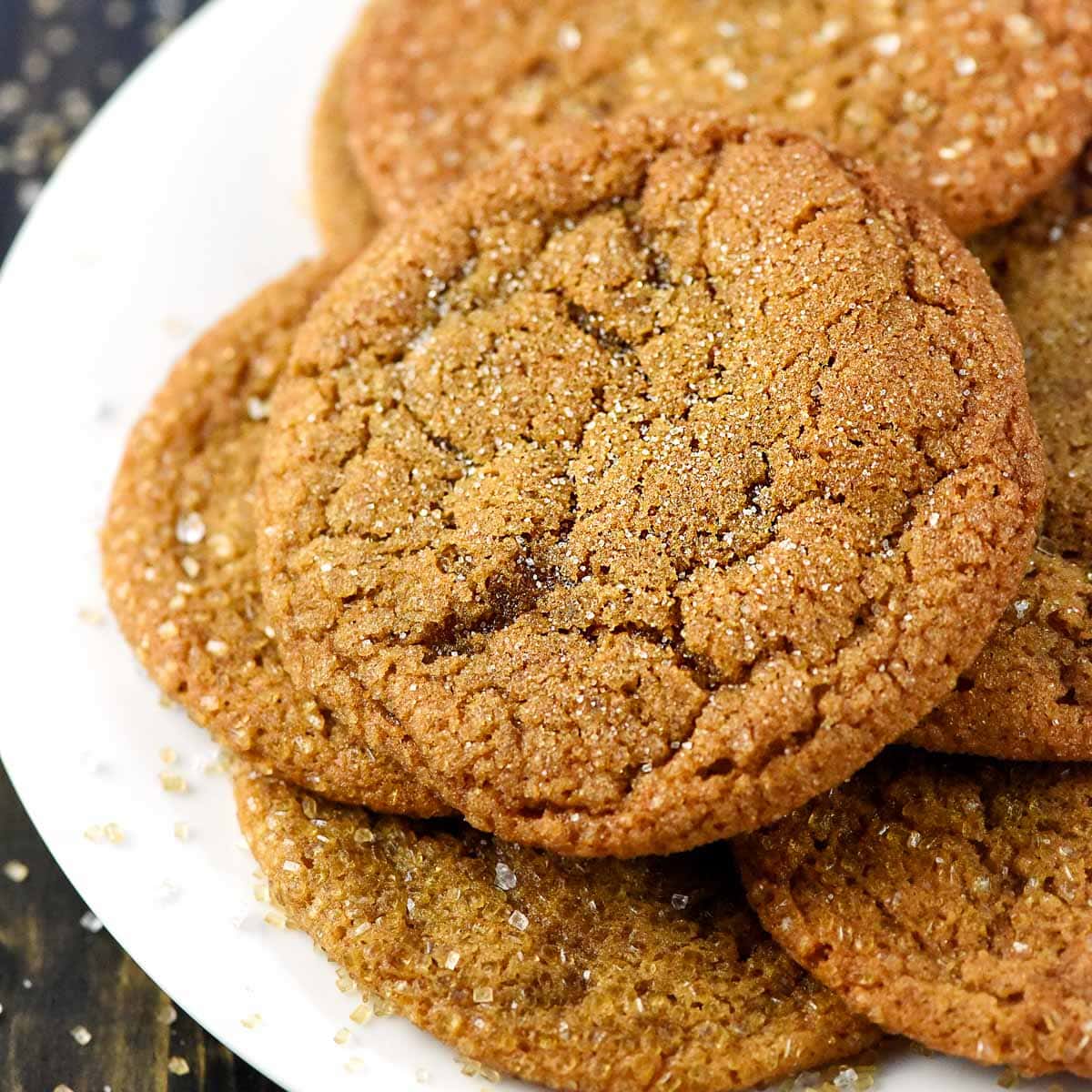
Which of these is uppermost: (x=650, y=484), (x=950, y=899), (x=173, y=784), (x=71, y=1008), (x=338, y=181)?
(x=338, y=181)

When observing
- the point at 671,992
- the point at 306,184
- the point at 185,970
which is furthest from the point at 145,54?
the point at 671,992

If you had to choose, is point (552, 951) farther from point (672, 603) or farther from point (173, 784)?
point (173, 784)

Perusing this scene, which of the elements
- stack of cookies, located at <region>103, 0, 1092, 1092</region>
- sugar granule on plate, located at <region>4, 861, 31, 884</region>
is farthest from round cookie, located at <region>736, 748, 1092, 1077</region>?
sugar granule on plate, located at <region>4, 861, 31, 884</region>

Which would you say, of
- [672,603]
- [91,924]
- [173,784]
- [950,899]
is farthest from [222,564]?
[950,899]

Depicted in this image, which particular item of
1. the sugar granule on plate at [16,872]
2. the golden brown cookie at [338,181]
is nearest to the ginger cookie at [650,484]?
the golden brown cookie at [338,181]

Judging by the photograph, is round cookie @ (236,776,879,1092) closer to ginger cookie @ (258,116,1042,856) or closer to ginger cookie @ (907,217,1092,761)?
ginger cookie @ (258,116,1042,856)
